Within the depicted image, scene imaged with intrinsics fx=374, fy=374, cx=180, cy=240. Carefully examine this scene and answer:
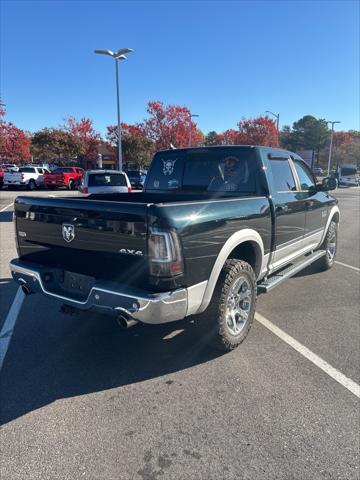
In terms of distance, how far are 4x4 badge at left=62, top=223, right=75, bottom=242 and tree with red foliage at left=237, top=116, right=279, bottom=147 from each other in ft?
179

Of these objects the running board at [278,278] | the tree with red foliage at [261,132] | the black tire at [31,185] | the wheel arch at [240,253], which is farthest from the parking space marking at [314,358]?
the tree with red foliage at [261,132]

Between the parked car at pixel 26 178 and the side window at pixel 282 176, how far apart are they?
969 inches

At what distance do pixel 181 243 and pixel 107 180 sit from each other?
10.4 metres

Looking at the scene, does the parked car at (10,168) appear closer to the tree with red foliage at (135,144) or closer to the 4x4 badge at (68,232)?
the tree with red foliage at (135,144)

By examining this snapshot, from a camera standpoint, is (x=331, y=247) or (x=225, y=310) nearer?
(x=225, y=310)

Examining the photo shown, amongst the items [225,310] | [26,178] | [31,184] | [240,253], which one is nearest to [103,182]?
[240,253]

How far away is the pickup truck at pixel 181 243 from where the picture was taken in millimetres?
2725

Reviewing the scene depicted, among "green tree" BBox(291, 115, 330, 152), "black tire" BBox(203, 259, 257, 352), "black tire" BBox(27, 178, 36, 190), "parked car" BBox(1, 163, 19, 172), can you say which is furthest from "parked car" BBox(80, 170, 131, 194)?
"green tree" BBox(291, 115, 330, 152)

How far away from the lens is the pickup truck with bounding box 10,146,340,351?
2.72 meters

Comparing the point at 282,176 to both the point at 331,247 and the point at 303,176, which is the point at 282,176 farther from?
the point at 331,247

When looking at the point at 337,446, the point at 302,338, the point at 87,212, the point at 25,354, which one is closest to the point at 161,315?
the point at 87,212

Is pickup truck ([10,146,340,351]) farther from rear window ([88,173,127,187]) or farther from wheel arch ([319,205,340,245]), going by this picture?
rear window ([88,173,127,187])

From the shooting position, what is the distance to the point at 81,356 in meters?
3.53

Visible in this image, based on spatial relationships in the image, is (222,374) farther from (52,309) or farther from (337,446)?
(52,309)
